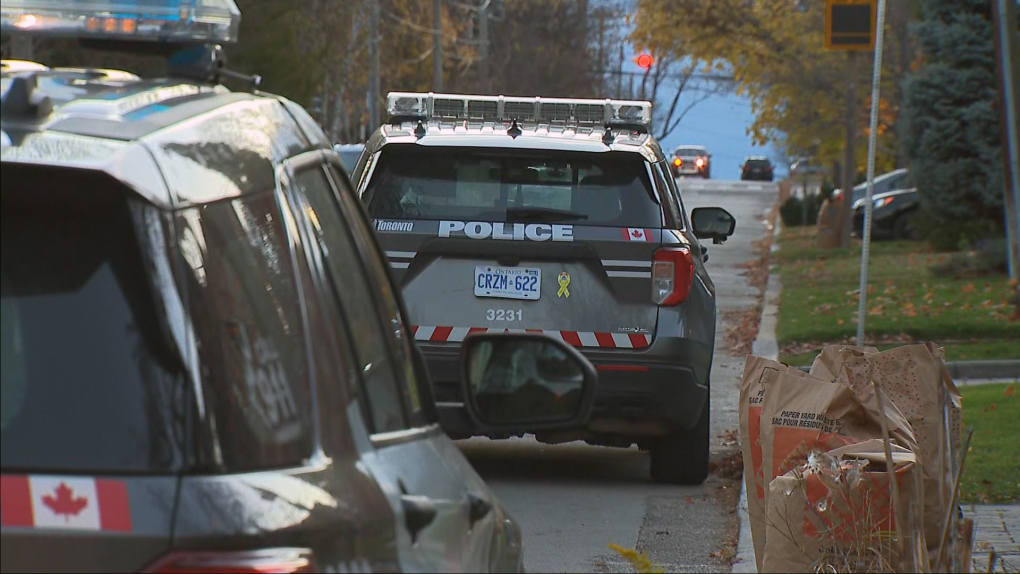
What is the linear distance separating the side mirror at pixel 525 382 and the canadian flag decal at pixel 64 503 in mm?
1191

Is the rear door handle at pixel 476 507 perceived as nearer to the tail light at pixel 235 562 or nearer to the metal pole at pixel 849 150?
the tail light at pixel 235 562

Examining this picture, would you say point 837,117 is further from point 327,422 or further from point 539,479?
point 327,422

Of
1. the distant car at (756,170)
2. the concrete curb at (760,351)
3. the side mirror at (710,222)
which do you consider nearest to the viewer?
the concrete curb at (760,351)

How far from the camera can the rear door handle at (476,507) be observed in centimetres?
271

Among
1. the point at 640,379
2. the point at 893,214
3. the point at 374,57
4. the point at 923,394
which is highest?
the point at 923,394

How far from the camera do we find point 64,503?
1.87m

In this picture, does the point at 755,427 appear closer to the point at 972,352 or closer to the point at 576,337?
the point at 576,337

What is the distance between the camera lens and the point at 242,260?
207 cm

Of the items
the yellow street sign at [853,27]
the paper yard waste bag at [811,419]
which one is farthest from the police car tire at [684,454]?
the yellow street sign at [853,27]

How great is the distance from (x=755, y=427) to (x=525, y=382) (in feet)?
8.85

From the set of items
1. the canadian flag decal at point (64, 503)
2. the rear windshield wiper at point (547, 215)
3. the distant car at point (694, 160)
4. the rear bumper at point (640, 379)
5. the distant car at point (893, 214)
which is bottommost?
the distant car at point (694, 160)

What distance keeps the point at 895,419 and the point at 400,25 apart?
164ft

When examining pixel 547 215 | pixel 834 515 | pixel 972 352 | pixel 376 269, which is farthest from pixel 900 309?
pixel 376 269

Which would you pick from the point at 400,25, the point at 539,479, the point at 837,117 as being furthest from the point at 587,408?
the point at 400,25
